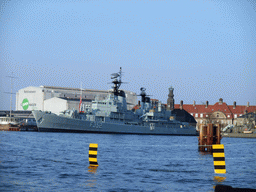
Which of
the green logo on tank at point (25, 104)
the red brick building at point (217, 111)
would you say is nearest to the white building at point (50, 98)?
the green logo on tank at point (25, 104)

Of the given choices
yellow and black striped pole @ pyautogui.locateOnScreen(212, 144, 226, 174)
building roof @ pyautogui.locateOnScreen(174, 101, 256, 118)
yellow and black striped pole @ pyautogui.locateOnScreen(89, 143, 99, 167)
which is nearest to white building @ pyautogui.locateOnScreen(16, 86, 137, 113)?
building roof @ pyautogui.locateOnScreen(174, 101, 256, 118)

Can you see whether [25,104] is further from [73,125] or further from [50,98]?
[73,125]

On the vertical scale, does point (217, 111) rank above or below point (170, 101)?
below

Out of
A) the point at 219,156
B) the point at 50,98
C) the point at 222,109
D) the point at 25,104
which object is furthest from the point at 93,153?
the point at 222,109

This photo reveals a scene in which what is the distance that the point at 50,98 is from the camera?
117m

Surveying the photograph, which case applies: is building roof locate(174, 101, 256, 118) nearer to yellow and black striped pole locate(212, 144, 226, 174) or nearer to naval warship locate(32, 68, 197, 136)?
naval warship locate(32, 68, 197, 136)

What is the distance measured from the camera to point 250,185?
13.8 meters

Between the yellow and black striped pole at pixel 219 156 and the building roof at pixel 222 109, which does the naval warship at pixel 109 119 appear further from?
the yellow and black striped pole at pixel 219 156

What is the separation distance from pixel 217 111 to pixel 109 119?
56.1m

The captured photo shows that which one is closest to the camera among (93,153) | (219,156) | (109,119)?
(219,156)

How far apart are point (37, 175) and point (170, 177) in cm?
506

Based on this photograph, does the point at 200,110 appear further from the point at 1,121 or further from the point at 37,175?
the point at 37,175

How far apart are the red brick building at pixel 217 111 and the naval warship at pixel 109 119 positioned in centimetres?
3881

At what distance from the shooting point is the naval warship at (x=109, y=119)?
74062 mm
